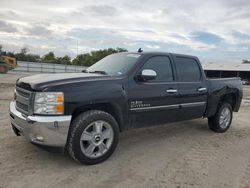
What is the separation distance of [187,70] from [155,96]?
1403 millimetres

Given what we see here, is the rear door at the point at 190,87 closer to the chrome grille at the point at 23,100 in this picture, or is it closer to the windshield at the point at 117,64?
the windshield at the point at 117,64

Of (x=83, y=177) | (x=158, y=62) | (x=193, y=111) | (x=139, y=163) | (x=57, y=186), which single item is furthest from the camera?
(x=193, y=111)

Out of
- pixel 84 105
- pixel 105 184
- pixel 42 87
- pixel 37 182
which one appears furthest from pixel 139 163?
pixel 42 87

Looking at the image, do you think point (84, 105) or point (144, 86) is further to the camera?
point (144, 86)

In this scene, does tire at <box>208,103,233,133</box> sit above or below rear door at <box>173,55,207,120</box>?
below

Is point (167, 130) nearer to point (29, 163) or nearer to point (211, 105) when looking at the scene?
point (211, 105)

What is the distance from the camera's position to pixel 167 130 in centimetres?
723

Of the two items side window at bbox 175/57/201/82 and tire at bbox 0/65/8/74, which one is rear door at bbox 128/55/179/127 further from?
tire at bbox 0/65/8/74

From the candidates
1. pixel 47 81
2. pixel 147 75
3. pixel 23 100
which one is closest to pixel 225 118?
pixel 147 75

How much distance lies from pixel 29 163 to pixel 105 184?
1.32m

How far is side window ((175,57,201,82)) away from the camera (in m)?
6.27

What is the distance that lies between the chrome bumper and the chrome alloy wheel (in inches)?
13.2

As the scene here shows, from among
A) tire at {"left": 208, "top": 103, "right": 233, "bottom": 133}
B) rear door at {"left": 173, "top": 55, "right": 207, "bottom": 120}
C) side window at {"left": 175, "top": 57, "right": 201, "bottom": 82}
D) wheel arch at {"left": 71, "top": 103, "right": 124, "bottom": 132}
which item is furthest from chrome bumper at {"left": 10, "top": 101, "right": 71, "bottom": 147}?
tire at {"left": 208, "top": 103, "right": 233, "bottom": 133}

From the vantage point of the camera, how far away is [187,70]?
6500mm
